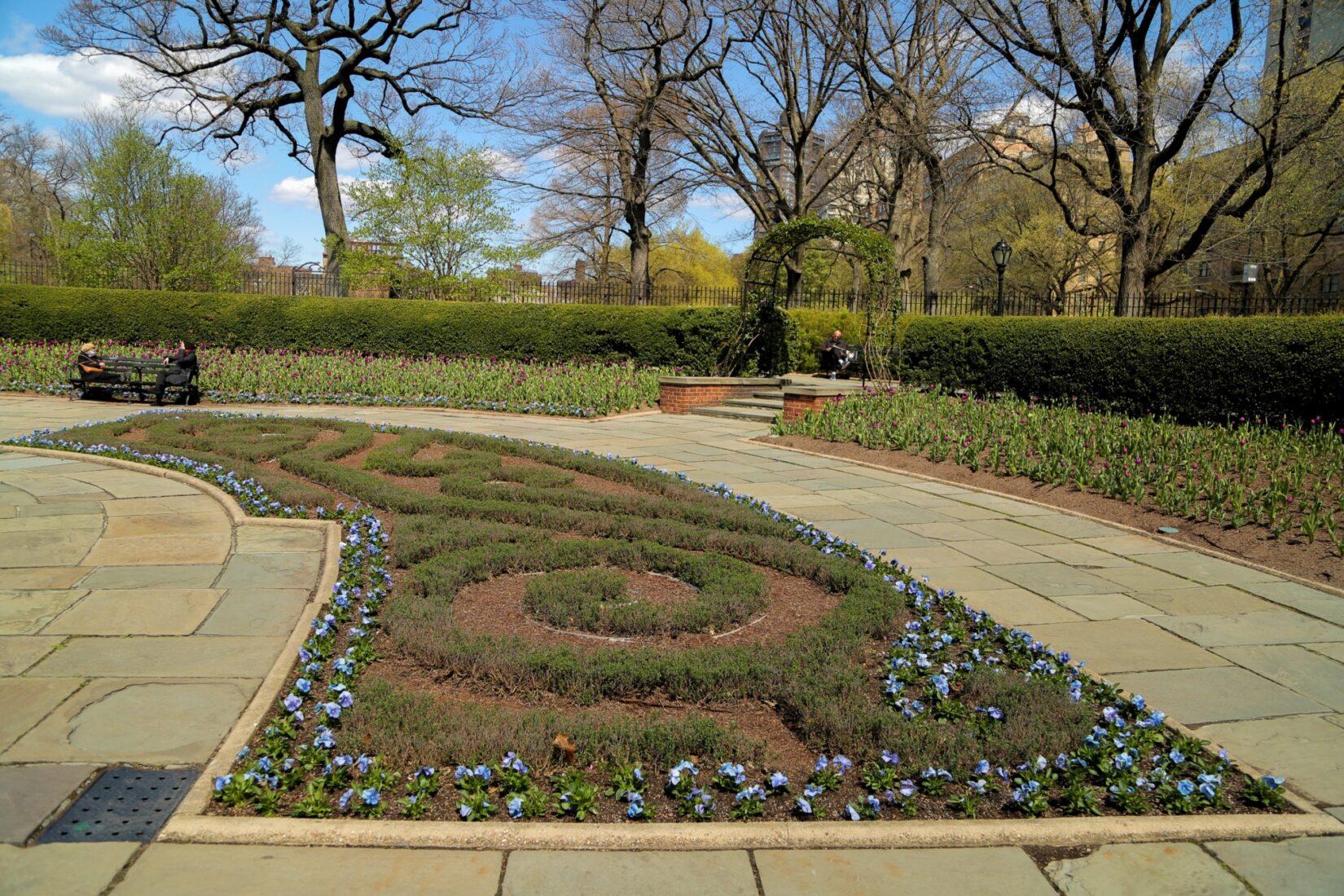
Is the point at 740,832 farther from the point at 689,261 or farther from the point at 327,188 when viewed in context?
the point at 689,261

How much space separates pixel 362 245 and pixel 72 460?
14612 mm

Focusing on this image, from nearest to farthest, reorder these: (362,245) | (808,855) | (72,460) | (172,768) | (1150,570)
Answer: (808,855)
(172,768)
(1150,570)
(72,460)
(362,245)

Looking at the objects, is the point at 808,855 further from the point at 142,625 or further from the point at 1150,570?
the point at 1150,570

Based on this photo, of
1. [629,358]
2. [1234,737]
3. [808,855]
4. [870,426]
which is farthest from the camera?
[629,358]

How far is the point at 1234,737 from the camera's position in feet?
10.8

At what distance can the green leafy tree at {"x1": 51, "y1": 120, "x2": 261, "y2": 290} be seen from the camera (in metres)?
23.3

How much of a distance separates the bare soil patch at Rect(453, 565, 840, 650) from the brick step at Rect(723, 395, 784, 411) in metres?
8.84

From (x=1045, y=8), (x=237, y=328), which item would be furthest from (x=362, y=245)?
(x=1045, y=8)

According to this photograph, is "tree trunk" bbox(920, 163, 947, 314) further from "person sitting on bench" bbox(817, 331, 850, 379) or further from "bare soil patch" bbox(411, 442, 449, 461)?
"bare soil patch" bbox(411, 442, 449, 461)

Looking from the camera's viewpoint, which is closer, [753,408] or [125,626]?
[125,626]

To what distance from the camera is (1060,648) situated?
417cm

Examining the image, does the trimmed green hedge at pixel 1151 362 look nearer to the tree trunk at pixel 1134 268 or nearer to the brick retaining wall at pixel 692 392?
the brick retaining wall at pixel 692 392

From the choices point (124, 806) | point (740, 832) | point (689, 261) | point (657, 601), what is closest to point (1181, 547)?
point (657, 601)

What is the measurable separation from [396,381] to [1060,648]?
1281cm
